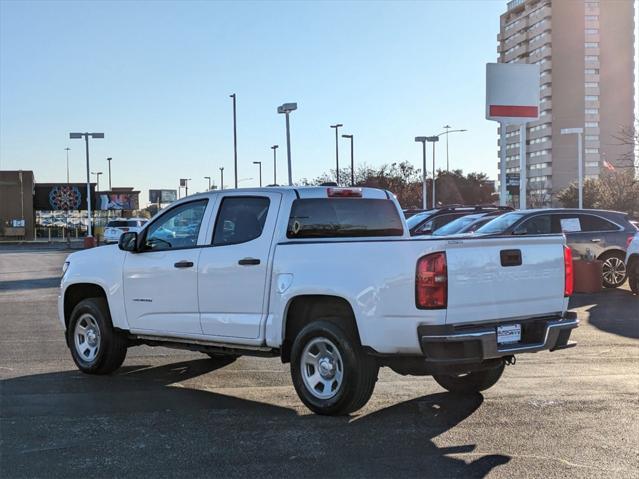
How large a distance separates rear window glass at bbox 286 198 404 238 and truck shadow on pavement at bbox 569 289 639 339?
199 inches

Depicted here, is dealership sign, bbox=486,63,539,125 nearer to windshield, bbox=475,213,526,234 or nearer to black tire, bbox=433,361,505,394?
windshield, bbox=475,213,526,234

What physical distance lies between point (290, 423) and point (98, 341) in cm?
293

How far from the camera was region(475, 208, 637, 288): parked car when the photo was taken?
615 inches

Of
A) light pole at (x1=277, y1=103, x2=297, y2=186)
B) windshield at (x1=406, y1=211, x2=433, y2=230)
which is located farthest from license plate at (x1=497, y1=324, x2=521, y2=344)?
light pole at (x1=277, y1=103, x2=297, y2=186)

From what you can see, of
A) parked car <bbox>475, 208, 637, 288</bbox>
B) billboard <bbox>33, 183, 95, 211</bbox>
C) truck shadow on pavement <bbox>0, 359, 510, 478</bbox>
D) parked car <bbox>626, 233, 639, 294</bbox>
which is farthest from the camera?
billboard <bbox>33, 183, 95, 211</bbox>

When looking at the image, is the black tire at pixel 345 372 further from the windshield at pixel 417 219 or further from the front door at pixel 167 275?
the windshield at pixel 417 219

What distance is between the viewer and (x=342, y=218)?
7.02m

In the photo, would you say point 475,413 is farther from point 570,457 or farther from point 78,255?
point 78,255

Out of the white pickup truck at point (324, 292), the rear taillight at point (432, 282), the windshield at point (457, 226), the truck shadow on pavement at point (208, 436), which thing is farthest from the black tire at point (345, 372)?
the windshield at point (457, 226)

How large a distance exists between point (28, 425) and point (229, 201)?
2.68 meters

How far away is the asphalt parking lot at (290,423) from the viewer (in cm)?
489

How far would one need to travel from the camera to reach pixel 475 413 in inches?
246

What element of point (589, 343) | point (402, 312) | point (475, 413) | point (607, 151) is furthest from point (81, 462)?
point (607, 151)

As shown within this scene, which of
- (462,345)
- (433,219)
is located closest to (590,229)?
(433,219)
